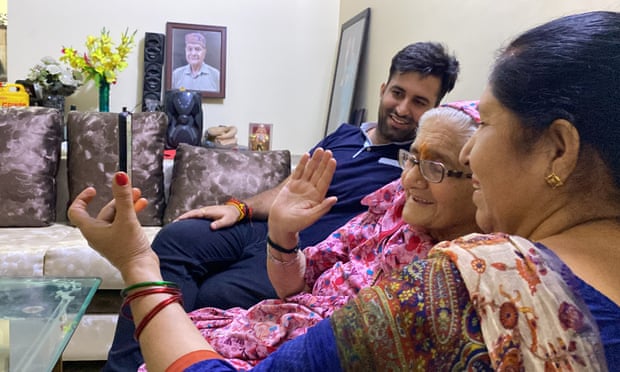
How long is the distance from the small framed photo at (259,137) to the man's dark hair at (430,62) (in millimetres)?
1753

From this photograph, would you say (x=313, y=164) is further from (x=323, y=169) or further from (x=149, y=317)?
(x=149, y=317)

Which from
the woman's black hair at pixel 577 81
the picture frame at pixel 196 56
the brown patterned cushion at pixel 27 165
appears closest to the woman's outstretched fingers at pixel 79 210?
the woman's black hair at pixel 577 81

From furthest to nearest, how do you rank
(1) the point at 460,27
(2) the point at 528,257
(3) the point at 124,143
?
(3) the point at 124,143 < (1) the point at 460,27 < (2) the point at 528,257

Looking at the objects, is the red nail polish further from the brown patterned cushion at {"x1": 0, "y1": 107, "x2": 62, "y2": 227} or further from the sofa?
the brown patterned cushion at {"x1": 0, "y1": 107, "x2": 62, "y2": 227}

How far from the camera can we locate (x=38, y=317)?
1351 mm

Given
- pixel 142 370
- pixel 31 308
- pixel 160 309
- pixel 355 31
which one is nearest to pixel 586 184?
pixel 160 309

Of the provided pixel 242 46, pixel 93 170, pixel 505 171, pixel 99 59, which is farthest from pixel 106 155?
pixel 505 171

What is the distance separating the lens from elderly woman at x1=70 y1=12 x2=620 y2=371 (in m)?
0.54

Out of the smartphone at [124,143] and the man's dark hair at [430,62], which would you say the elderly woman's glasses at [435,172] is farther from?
the smartphone at [124,143]

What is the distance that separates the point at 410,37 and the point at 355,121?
0.71 meters

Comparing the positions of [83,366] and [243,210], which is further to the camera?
[83,366]

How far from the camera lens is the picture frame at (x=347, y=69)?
10.6ft

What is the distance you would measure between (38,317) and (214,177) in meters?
1.38

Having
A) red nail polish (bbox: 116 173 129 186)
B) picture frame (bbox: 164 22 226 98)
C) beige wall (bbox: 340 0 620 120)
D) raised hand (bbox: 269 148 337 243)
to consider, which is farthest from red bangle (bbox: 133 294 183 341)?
picture frame (bbox: 164 22 226 98)
